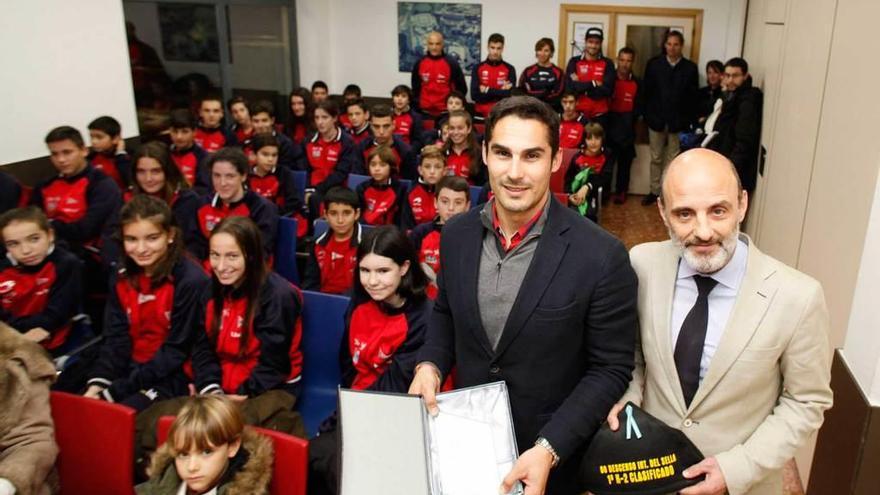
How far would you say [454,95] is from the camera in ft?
22.1

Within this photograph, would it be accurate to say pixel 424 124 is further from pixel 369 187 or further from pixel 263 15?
pixel 369 187

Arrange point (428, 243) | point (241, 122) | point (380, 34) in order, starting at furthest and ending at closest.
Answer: point (380, 34) < point (241, 122) < point (428, 243)

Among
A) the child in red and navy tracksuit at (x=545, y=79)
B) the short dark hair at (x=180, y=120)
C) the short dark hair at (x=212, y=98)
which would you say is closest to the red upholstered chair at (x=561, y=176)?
the child in red and navy tracksuit at (x=545, y=79)

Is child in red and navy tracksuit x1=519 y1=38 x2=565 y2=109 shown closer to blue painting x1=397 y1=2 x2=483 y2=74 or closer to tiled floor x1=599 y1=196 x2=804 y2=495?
blue painting x1=397 y1=2 x2=483 y2=74

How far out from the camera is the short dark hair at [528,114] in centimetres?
143

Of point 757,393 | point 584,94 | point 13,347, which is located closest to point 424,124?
point 584,94

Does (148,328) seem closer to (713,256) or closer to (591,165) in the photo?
(713,256)

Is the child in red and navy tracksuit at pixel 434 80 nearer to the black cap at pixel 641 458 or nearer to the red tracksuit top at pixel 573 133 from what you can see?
the red tracksuit top at pixel 573 133

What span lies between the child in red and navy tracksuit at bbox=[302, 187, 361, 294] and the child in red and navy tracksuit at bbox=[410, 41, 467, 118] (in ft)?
14.1

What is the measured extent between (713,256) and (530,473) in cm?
62

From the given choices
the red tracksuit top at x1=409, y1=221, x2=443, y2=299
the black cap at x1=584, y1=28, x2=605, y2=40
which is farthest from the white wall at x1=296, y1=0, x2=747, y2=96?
the red tracksuit top at x1=409, y1=221, x2=443, y2=299

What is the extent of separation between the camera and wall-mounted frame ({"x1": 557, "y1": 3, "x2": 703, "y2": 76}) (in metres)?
7.29

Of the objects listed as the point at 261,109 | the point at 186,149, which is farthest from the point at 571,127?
the point at 186,149

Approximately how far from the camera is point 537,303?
57.5 inches
